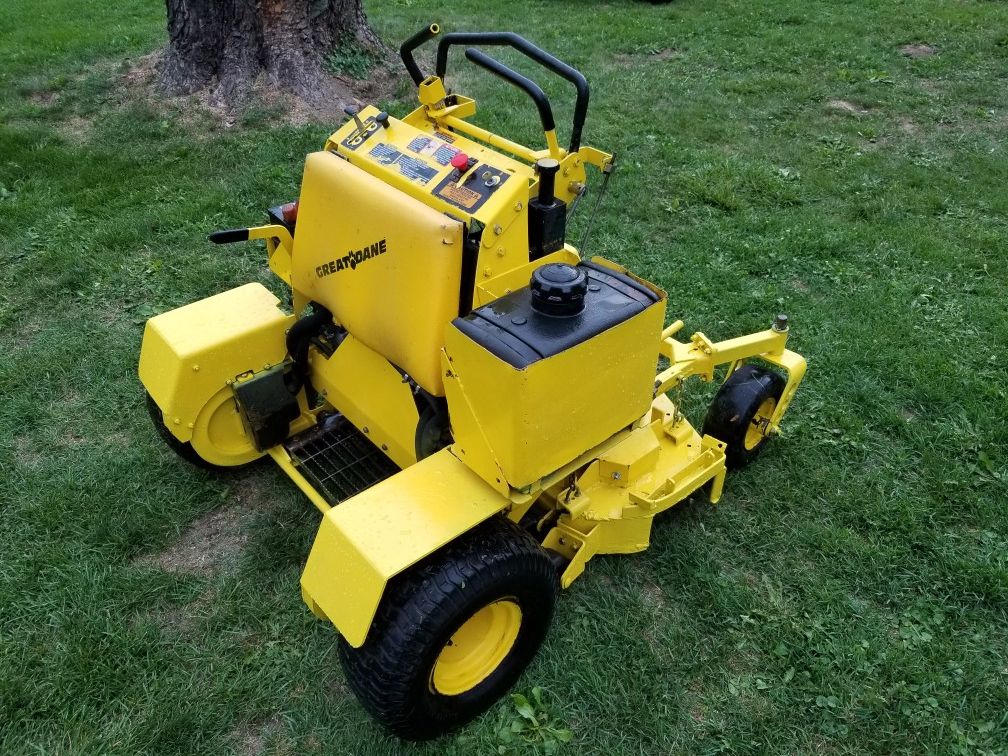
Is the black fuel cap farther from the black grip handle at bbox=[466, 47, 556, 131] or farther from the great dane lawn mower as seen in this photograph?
the black grip handle at bbox=[466, 47, 556, 131]

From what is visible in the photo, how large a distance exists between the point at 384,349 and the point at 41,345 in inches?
113

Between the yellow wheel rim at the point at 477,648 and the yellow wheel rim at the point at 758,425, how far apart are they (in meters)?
1.61

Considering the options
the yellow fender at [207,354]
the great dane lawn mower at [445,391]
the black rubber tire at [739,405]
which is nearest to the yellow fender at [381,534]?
the great dane lawn mower at [445,391]

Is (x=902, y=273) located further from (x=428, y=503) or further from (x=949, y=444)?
(x=428, y=503)

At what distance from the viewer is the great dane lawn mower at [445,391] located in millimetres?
2367

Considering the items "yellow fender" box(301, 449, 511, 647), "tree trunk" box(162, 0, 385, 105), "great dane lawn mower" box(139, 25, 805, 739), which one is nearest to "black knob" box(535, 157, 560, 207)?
"great dane lawn mower" box(139, 25, 805, 739)

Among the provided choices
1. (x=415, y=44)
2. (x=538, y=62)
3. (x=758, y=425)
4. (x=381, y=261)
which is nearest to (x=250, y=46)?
(x=415, y=44)

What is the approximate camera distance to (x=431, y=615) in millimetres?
2311

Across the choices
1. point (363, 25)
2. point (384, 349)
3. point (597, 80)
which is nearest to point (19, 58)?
point (363, 25)

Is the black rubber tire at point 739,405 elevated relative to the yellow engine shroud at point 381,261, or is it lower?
lower

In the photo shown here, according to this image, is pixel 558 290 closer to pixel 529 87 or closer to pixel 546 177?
pixel 546 177

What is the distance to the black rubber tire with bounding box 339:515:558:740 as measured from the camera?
2324 millimetres

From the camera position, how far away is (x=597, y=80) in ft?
26.8

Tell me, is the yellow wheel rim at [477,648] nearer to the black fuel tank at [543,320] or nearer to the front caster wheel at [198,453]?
the black fuel tank at [543,320]
